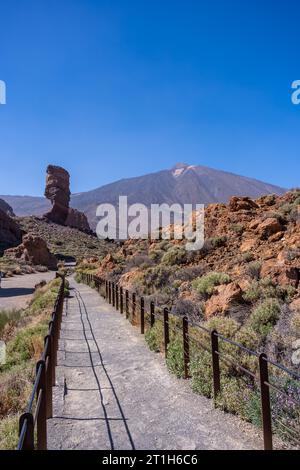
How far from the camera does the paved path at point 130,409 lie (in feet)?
16.8

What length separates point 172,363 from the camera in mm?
8055

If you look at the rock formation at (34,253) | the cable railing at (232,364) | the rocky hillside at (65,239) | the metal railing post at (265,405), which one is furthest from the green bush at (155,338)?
the rocky hillside at (65,239)

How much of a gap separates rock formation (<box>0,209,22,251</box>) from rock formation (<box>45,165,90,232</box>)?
25.0 metres

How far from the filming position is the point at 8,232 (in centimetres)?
8312

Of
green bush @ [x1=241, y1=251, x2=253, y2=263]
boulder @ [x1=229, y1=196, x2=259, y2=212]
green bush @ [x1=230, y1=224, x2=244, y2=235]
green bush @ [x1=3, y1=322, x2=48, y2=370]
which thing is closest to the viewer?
green bush @ [x1=3, y1=322, x2=48, y2=370]

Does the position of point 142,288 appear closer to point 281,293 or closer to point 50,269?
point 281,293

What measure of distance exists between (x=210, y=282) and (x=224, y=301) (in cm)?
273

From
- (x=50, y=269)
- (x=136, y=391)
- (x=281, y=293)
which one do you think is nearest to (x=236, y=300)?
(x=281, y=293)

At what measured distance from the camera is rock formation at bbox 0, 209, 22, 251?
3149 inches

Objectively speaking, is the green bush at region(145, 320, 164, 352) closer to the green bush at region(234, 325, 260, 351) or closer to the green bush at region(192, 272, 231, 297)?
the green bush at region(234, 325, 260, 351)

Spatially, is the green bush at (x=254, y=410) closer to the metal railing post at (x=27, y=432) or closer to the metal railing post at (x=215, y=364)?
the metal railing post at (x=215, y=364)

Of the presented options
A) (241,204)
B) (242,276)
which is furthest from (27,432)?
(241,204)

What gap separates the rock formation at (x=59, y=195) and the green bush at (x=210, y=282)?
99.2 m

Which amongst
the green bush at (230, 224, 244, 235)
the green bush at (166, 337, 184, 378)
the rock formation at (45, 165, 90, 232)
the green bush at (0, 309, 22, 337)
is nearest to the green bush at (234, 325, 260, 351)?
the green bush at (166, 337, 184, 378)
